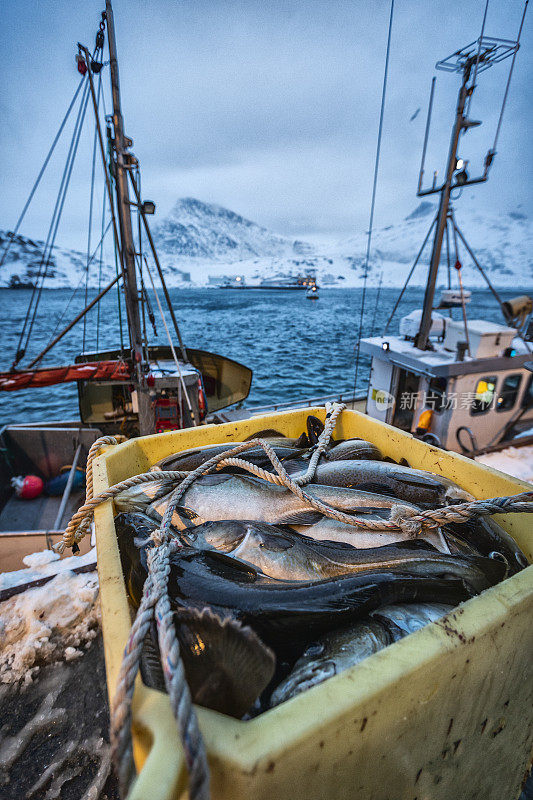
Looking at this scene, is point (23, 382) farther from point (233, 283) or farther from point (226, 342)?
point (233, 283)

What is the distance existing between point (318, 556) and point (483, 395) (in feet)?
26.1

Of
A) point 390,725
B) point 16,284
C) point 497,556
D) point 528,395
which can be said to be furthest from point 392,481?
point 16,284

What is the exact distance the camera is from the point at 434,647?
1135mm

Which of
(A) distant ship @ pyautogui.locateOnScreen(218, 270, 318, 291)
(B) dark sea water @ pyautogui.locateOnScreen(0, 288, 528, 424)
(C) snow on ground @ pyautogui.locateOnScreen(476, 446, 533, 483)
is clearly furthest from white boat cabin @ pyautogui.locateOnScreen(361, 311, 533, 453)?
(A) distant ship @ pyautogui.locateOnScreen(218, 270, 318, 291)

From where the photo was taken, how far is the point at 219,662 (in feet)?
3.72

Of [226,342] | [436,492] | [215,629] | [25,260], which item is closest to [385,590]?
[215,629]

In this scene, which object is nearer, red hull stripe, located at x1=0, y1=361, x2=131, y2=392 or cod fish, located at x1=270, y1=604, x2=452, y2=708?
cod fish, located at x1=270, y1=604, x2=452, y2=708

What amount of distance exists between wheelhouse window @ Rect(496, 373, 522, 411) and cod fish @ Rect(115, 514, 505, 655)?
8104 mm

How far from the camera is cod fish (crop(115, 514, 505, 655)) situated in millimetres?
1314

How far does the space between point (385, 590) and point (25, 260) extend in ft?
675

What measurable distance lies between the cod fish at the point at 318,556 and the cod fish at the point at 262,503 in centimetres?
A: 30

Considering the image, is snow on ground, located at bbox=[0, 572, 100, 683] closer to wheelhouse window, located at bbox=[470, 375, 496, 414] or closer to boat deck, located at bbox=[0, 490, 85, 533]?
boat deck, located at bbox=[0, 490, 85, 533]

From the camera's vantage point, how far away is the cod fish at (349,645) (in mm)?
1254

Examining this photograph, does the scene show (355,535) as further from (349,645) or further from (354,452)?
(354,452)
